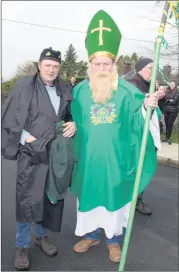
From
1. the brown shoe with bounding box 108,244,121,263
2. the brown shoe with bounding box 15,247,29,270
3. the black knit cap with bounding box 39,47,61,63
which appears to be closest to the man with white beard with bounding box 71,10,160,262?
the brown shoe with bounding box 108,244,121,263

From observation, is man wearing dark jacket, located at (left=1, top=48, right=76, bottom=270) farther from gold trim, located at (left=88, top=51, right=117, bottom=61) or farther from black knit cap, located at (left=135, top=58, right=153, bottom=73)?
black knit cap, located at (left=135, top=58, right=153, bottom=73)

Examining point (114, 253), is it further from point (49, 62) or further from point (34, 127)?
point (49, 62)

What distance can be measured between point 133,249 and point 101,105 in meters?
1.56

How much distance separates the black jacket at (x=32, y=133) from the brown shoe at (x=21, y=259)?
367 millimetres

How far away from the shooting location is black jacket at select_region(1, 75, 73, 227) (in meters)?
2.60

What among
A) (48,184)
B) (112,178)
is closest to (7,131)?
(48,184)

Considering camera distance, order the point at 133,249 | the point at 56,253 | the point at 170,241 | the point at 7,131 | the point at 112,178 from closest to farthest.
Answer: the point at 7,131, the point at 112,178, the point at 56,253, the point at 133,249, the point at 170,241

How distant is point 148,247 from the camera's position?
338 cm

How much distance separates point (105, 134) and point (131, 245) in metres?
1.35

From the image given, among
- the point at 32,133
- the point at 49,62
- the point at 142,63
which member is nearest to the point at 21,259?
the point at 32,133

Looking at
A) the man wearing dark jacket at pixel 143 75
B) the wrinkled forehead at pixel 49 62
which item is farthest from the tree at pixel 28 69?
the man wearing dark jacket at pixel 143 75

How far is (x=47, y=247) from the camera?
3.09 m

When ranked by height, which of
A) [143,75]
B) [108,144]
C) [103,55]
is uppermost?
[103,55]

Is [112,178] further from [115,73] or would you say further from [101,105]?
[115,73]
